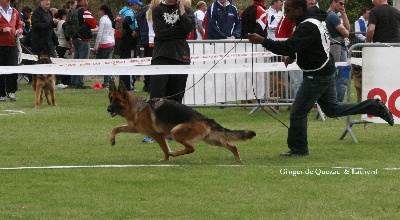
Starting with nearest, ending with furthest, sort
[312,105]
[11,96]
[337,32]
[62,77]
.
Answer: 1. [312,105]
2. [337,32]
3. [11,96]
4. [62,77]

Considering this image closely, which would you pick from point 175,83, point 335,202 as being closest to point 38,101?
point 175,83

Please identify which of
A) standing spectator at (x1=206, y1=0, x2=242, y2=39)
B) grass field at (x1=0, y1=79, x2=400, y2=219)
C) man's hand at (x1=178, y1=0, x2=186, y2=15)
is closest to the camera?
grass field at (x1=0, y1=79, x2=400, y2=219)

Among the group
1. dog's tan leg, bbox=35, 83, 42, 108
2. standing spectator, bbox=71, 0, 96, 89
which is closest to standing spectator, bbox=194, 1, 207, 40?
standing spectator, bbox=71, 0, 96, 89

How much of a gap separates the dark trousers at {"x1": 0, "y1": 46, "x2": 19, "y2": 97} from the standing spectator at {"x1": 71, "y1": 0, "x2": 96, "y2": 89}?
344 centimetres

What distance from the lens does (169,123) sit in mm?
9859

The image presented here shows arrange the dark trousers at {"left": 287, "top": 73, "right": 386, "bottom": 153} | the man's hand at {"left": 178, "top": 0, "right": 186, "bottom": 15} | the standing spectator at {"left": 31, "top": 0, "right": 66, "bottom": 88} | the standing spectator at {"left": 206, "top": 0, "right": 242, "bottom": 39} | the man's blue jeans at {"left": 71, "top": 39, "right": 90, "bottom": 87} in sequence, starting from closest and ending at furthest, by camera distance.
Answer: the dark trousers at {"left": 287, "top": 73, "right": 386, "bottom": 153} → the man's hand at {"left": 178, "top": 0, "right": 186, "bottom": 15} → the standing spectator at {"left": 206, "top": 0, "right": 242, "bottom": 39} → the standing spectator at {"left": 31, "top": 0, "right": 66, "bottom": 88} → the man's blue jeans at {"left": 71, "top": 39, "right": 90, "bottom": 87}

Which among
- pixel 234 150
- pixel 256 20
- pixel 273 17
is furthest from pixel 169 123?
pixel 273 17

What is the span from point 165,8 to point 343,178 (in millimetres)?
3862

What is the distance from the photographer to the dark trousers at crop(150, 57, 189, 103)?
11461 mm

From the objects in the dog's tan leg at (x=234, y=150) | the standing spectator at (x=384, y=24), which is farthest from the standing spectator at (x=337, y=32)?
the dog's tan leg at (x=234, y=150)

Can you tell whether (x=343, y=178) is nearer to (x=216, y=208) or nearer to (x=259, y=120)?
(x=216, y=208)

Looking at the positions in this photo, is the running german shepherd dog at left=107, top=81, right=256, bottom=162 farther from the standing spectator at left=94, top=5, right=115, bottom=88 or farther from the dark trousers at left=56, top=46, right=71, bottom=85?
the dark trousers at left=56, top=46, right=71, bottom=85

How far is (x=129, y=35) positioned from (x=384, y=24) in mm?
8285

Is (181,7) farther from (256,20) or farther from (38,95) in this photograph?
(38,95)
